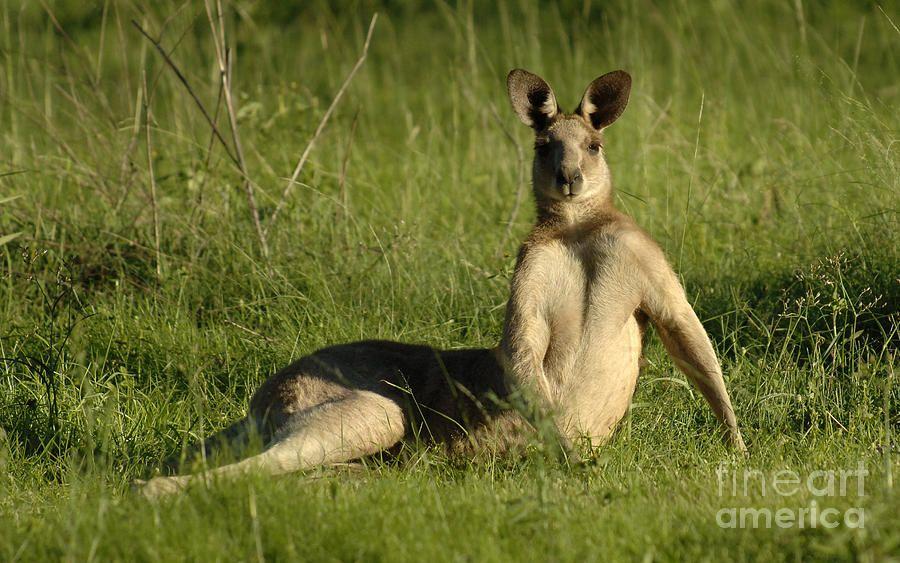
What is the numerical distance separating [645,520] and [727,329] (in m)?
2.44

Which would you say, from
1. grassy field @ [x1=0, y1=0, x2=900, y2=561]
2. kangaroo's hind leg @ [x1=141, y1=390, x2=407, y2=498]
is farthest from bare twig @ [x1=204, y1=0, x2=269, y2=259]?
kangaroo's hind leg @ [x1=141, y1=390, x2=407, y2=498]

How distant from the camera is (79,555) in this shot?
334 centimetres

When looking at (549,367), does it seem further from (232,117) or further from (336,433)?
(232,117)

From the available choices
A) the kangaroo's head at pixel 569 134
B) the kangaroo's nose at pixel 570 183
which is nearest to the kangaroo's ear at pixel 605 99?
the kangaroo's head at pixel 569 134

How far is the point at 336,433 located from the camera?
14.3 ft

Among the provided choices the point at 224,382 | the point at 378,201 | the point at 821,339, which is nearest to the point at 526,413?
the point at 821,339

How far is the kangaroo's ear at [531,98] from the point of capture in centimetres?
500

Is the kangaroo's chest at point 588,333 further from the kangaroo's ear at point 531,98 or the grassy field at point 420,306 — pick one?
the kangaroo's ear at point 531,98

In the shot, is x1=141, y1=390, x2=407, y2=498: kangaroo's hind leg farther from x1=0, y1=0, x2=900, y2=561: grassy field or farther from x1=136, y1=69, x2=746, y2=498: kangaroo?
x1=0, y1=0, x2=900, y2=561: grassy field

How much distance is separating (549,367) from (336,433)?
891mm

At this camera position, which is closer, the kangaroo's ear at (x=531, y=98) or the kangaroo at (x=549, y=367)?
the kangaroo at (x=549, y=367)

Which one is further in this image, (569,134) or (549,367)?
(569,134)

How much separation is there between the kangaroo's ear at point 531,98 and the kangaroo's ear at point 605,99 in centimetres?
14

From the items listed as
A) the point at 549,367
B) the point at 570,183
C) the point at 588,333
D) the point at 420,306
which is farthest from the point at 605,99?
the point at 420,306
